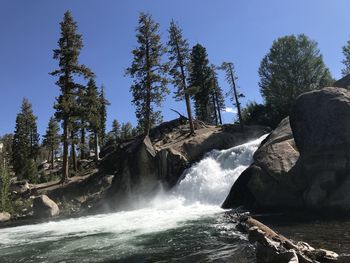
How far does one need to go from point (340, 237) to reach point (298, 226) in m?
2.93

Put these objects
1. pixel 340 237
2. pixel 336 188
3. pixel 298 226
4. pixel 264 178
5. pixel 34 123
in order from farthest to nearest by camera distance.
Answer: pixel 34 123 < pixel 264 178 < pixel 336 188 < pixel 298 226 < pixel 340 237

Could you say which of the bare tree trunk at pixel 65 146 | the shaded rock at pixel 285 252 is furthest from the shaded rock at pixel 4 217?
the shaded rock at pixel 285 252

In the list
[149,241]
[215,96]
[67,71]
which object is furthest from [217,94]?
[149,241]

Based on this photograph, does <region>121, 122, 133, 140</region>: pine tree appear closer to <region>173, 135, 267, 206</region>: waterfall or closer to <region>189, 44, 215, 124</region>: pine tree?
<region>189, 44, 215, 124</region>: pine tree

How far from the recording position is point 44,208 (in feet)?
110

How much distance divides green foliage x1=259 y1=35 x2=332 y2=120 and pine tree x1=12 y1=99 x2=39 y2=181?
39880 millimetres

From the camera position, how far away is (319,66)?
49.2 m

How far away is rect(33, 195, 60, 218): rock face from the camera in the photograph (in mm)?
33375

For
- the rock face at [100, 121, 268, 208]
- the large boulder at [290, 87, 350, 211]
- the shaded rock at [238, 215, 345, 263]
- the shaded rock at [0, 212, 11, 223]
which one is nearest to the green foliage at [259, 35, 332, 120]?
the rock face at [100, 121, 268, 208]

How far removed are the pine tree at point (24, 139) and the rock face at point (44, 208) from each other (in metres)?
31.2

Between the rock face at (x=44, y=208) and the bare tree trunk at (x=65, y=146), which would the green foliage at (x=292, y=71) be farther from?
the rock face at (x=44, y=208)

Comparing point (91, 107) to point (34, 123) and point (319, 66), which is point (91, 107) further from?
point (34, 123)

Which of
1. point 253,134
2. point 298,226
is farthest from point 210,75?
point 298,226

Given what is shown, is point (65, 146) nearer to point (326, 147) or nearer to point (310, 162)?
point (310, 162)
